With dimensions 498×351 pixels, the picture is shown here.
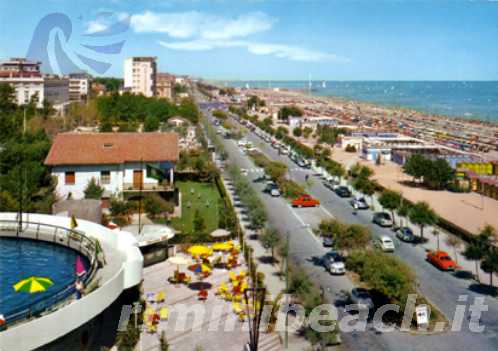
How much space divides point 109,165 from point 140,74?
51.0 metres

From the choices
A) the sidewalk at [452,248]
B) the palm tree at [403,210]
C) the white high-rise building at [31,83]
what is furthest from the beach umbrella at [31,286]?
the white high-rise building at [31,83]

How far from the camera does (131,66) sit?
66.1 m

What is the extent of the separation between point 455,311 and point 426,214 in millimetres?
4742

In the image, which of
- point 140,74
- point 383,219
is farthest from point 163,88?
point 383,219

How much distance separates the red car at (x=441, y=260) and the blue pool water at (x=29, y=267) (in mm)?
7850

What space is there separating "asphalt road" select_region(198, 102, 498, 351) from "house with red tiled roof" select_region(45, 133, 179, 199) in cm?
388

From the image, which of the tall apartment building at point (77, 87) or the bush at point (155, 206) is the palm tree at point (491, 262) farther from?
the tall apartment building at point (77, 87)

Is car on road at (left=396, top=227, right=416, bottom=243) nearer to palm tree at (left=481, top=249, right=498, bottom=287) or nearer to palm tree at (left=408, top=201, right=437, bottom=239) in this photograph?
palm tree at (left=408, top=201, right=437, bottom=239)

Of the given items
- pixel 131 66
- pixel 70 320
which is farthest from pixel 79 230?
pixel 131 66

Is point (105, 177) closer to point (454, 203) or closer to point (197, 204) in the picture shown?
point (197, 204)

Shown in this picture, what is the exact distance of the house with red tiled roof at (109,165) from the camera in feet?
57.8

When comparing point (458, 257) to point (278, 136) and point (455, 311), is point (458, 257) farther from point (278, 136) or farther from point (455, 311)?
point (278, 136)

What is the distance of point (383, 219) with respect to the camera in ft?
52.8

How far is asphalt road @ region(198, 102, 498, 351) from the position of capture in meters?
8.61
